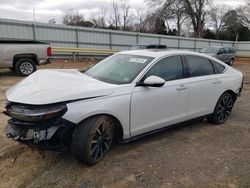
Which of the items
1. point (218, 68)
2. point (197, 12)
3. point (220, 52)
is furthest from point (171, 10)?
point (218, 68)

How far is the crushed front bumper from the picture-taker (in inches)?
113

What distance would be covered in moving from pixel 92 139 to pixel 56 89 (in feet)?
2.61

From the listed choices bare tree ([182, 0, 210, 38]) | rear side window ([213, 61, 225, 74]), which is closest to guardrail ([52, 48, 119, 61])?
rear side window ([213, 61, 225, 74])

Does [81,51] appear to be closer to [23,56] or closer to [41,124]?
[23,56]

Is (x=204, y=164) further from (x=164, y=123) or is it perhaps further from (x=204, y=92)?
(x=204, y=92)

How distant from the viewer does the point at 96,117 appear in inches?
124

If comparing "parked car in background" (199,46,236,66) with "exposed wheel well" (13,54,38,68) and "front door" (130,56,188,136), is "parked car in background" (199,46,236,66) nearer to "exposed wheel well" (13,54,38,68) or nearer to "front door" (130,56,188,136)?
"exposed wheel well" (13,54,38,68)

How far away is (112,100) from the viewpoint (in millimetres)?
3254

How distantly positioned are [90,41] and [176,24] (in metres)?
23.4

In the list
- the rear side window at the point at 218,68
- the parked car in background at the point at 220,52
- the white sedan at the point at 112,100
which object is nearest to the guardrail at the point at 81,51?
the parked car in background at the point at 220,52

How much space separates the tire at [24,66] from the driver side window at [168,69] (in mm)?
7853

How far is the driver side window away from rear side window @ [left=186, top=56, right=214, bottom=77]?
0.92 ft

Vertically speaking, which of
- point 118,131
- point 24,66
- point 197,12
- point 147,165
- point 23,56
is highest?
point 197,12

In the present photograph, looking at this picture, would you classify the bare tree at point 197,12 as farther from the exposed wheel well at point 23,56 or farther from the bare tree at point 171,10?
the exposed wheel well at point 23,56
